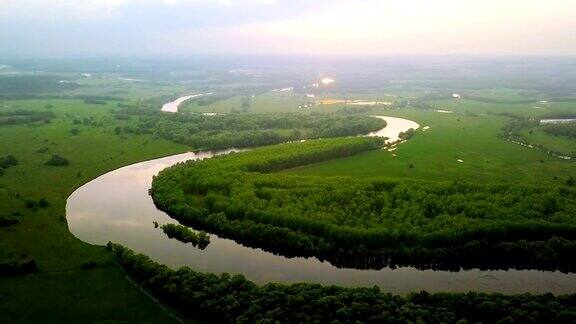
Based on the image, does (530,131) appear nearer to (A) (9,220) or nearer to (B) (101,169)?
(B) (101,169)

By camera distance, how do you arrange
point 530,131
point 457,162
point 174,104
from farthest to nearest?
1. point 174,104
2. point 530,131
3. point 457,162

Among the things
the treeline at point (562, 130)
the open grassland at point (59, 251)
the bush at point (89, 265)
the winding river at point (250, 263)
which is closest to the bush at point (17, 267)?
the open grassland at point (59, 251)

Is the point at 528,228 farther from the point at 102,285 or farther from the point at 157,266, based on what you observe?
the point at 102,285

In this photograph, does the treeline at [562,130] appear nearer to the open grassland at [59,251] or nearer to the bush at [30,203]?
the open grassland at [59,251]

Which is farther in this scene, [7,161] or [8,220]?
[7,161]

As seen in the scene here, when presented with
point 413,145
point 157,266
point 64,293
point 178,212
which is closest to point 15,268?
point 64,293

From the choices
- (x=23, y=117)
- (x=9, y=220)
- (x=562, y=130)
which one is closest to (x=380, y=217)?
(x=9, y=220)

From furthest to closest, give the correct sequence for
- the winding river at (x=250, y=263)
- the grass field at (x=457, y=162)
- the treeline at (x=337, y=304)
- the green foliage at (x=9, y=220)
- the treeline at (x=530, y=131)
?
the treeline at (x=530, y=131) → the grass field at (x=457, y=162) → the green foliage at (x=9, y=220) → the winding river at (x=250, y=263) → the treeline at (x=337, y=304)
